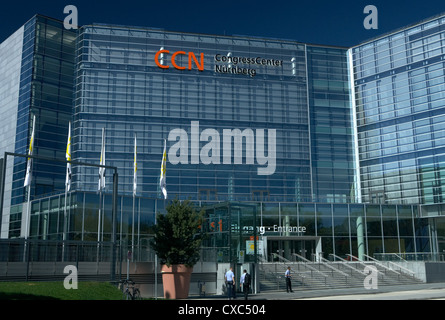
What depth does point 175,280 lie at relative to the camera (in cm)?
2867

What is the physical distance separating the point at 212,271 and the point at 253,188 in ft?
141

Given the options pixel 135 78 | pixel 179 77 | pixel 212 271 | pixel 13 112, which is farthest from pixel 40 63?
pixel 212 271

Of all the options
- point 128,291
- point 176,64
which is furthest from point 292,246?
point 176,64

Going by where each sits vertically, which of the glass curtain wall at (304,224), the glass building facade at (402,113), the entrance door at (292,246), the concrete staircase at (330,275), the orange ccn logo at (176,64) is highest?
the orange ccn logo at (176,64)

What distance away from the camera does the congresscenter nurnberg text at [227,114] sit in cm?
7275

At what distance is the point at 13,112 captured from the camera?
75.2 meters

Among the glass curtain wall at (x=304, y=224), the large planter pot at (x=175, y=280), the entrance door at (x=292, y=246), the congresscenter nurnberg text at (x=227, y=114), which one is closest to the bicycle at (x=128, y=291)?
the large planter pot at (x=175, y=280)

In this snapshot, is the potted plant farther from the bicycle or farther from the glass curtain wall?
the glass curtain wall

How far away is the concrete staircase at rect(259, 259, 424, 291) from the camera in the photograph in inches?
1480

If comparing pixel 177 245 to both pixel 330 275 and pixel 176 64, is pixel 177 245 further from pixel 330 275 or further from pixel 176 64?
pixel 176 64

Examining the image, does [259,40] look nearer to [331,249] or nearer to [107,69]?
[107,69]

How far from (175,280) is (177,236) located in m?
2.41

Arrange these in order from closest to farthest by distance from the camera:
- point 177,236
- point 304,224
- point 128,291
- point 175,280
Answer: point 128,291
point 177,236
point 175,280
point 304,224

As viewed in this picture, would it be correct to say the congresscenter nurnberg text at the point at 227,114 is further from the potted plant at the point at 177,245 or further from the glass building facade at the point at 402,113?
the potted plant at the point at 177,245
